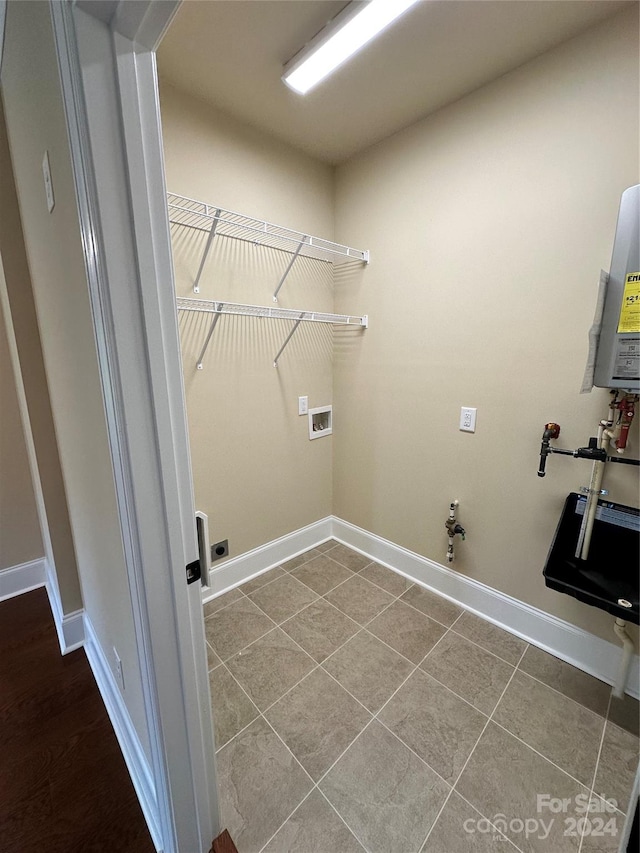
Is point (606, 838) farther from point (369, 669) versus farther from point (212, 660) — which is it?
point (212, 660)

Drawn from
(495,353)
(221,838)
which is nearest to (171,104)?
(495,353)

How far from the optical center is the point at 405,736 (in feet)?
4.50

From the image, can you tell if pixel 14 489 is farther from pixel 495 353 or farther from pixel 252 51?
pixel 495 353

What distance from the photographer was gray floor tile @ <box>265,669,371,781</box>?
131cm

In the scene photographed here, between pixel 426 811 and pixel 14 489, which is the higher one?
pixel 14 489

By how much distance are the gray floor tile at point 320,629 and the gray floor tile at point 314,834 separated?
563 millimetres

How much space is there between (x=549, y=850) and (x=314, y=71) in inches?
112

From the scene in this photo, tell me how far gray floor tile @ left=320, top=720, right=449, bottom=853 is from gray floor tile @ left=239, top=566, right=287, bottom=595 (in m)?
1.05

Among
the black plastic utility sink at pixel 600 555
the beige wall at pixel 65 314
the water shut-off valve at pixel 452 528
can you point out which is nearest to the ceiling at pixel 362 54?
the beige wall at pixel 65 314

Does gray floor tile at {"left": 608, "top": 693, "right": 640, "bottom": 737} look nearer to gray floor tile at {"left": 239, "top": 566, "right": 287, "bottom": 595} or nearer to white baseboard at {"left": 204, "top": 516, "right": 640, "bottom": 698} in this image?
white baseboard at {"left": 204, "top": 516, "right": 640, "bottom": 698}

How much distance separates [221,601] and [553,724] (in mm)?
1673

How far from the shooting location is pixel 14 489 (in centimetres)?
213

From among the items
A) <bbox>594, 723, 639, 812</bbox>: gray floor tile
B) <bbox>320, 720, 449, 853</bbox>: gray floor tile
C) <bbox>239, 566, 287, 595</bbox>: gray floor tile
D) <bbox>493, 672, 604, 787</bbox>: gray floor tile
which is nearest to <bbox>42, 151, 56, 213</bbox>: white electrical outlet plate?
<bbox>320, 720, 449, 853</bbox>: gray floor tile

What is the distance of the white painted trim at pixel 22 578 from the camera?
7.07 ft
